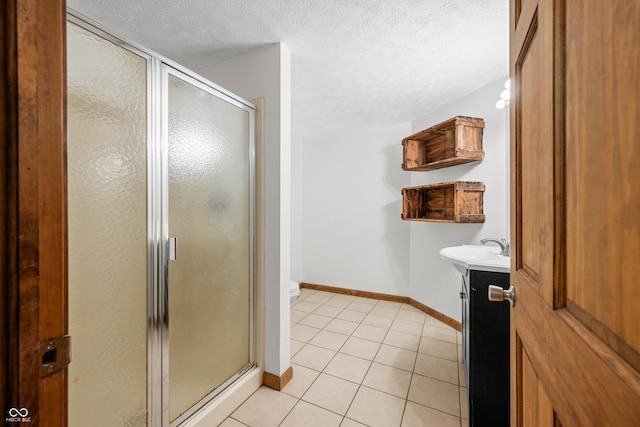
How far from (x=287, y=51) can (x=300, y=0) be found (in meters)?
0.43

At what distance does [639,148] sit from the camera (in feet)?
0.96

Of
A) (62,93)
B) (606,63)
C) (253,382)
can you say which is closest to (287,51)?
(62,93)

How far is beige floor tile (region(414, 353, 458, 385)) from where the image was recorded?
1.82 metres

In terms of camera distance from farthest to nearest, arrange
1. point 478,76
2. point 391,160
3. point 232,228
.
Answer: point 391,160 < point 478,76 < point 232,228

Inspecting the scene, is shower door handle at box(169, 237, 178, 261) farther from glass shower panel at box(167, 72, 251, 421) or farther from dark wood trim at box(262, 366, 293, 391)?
dark wood trim at box(262, 366, 293, 391)

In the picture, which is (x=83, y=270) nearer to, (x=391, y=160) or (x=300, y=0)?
(x=300, y=0)

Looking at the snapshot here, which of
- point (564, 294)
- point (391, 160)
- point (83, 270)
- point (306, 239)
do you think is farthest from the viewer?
point (306, 239)

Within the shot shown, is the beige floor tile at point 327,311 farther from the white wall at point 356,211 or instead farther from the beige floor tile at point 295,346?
the beige floor tile at point 295,346

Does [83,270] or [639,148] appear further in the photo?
[83,270]

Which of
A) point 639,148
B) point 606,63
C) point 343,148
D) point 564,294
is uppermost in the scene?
point 343,148

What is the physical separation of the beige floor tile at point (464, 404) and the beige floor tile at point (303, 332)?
4.05ft

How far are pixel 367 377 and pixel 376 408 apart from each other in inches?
11.2

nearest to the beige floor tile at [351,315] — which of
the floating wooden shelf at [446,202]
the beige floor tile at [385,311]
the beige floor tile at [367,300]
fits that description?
the beige floor tile at [385,311]

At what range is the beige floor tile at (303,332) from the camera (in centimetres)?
238
